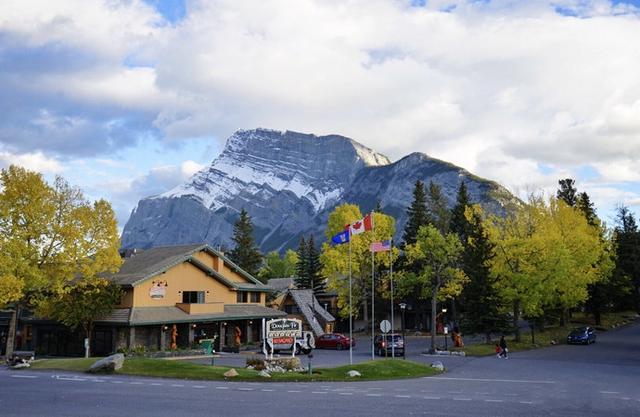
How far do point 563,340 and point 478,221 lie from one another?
1425 centimetres

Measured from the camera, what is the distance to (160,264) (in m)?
44.4

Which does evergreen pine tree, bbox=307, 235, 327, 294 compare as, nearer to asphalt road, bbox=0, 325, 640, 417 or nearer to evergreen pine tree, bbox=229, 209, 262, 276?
evergreen pine tree, bbox=229, 209, 262, 276

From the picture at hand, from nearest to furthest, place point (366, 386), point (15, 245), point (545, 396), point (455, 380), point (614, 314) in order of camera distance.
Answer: point (545, 396)
point (366, 386)
point (455, 380)
point (15, 245)
point (614, 314)

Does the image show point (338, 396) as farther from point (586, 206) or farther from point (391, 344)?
point (586, 206)

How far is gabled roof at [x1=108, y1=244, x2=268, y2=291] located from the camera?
140ft

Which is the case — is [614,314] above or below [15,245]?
below

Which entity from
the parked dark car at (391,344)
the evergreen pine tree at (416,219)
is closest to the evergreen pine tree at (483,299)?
the parked dark car at (391,344)

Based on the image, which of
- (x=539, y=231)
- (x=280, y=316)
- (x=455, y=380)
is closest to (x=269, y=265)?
(x=280, y=316)

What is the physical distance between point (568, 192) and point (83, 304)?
6230 centimetres

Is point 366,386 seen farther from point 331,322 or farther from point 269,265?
point 269,265

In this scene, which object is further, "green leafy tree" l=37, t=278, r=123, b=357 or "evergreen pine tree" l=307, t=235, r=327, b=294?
"evergreen pine tree" l=307, t=235, r=327, b=294

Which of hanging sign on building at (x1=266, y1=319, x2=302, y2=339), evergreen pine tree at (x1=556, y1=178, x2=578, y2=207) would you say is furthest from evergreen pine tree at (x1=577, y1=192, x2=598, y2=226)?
hanging sign on building at (x1=266, y1=319, x2=302, y2=339)

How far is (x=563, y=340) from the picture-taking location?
180 feet

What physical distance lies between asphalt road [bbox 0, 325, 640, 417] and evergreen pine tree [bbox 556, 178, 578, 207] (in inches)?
1852
